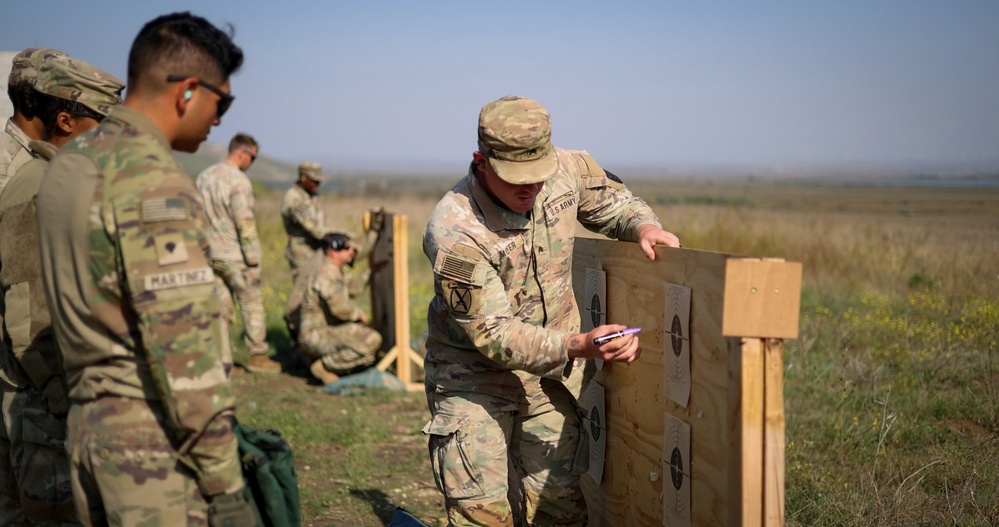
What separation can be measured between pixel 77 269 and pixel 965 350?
6.47 metres

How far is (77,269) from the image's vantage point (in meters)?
2.10

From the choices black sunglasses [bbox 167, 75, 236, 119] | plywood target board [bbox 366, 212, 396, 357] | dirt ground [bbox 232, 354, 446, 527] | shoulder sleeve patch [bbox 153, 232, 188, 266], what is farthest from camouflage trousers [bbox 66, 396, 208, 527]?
plywood target board [bbox 366, 212, 396, 357]

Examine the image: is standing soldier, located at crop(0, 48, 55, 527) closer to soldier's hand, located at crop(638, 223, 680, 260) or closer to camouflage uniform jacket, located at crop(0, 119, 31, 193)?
camouflage uniform jacket, located at crop(0, 119, 31, 193)

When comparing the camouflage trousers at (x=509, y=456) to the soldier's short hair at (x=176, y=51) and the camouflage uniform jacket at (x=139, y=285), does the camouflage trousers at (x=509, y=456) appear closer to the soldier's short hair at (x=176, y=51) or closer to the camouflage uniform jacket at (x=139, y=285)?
the camouflage uniform jacket at (x=139, y=285)

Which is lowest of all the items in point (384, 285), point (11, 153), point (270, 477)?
point (384, 285)

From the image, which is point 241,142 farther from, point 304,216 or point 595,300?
point 595,300

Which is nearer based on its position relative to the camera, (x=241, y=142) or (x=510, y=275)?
(x=510, y=275)

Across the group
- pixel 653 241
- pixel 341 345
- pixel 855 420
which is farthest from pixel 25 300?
pixel 341 345

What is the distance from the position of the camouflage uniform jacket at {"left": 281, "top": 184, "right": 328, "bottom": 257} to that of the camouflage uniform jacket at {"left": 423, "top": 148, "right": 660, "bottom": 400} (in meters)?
6.13

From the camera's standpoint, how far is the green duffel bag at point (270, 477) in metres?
2.26

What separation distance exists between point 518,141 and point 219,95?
1084 mm

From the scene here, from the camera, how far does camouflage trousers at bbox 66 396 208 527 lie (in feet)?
6.94

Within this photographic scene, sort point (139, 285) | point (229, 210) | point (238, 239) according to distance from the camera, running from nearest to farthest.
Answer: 1. point (139, 285)
2. point (229, 210)
3. point (238, 239)

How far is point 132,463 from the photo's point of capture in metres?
2.12
